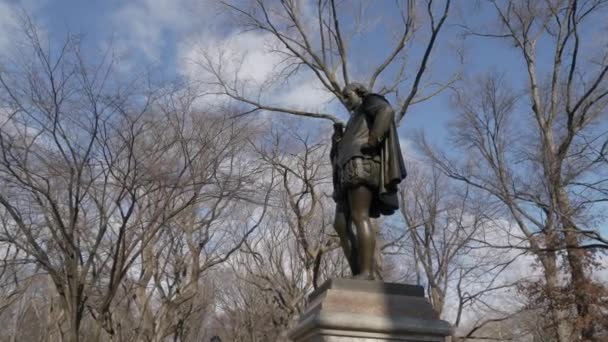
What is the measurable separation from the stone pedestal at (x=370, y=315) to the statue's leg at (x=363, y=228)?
9.9 inches

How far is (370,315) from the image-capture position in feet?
14.9

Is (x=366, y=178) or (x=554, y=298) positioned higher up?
(x=554, y=298)

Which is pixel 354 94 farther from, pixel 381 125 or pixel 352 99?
pixel 381 125

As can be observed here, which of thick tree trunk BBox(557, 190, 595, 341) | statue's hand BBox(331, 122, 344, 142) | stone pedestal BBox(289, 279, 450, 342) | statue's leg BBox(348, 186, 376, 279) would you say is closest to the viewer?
stone pedestal BBox(289, 279, 450, 342)

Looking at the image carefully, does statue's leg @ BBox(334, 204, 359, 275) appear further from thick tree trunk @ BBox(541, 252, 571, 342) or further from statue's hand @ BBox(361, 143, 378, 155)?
thick tree trunk @ BBox(541, 252, 571, 342)

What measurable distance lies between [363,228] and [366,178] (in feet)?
1.53

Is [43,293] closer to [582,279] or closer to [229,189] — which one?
[229,189]

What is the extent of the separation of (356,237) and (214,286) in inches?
1267

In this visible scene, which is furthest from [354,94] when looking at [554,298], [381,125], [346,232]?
[554,298]

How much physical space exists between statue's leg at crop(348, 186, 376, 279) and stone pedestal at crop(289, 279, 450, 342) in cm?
25

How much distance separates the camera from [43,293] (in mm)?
35031

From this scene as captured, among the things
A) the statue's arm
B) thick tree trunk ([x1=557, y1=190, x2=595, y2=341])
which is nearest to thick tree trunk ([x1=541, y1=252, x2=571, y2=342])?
thick tree trunk ([x1=557, y1=190, x2=595, y2=341])

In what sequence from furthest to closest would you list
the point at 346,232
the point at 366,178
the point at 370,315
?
the point at 346,232, the point at 366,178, the point at 370,315

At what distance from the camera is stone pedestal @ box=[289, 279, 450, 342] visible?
437 centimetres
